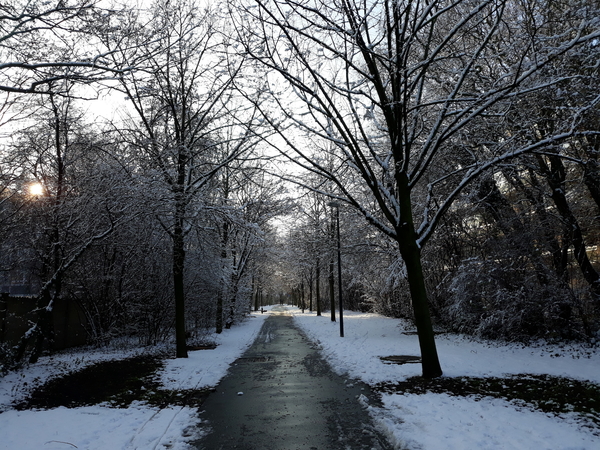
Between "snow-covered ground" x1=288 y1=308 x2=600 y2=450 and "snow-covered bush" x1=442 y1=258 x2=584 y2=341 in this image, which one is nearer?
"snow-covered ground" x1=288 y1=308 x2=600 y2=450

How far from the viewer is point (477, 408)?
5.84 metres

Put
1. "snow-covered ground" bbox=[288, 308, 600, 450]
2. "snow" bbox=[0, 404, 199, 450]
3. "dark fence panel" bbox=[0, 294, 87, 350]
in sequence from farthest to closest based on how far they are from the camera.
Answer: "dark fence panel" bbox=[0, 294, 87, 350], "snow" bbox=[0, 404, 199, 450], "snow-covered ground" bbox=[288, 308, 600, 450]

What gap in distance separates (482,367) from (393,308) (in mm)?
16007

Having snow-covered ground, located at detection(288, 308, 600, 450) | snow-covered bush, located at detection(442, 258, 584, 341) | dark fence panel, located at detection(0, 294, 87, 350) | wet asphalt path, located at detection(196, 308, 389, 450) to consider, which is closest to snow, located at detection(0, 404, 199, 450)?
wet asphalt path, located at detection(196, 308, 389, 450)

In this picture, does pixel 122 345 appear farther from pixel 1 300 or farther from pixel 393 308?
pixel 393 308

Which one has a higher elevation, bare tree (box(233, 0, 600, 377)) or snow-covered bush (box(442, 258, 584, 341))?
bare tree (box(233, 0, 600, 377))

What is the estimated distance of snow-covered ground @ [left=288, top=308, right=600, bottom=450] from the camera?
4.55 metres

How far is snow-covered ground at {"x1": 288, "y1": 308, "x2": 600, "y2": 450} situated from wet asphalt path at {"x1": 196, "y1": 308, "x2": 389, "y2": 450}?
1.44 ft

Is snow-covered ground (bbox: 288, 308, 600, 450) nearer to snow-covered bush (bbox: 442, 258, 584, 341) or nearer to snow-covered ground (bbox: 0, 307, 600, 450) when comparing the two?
snow-covered ground (bbox: 0, 307, 600, 450)

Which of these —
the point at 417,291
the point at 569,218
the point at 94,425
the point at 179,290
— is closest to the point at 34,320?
the point at 179,290

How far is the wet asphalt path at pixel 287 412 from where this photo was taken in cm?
482

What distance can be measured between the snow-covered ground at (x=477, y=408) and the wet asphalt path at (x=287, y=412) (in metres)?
0.44

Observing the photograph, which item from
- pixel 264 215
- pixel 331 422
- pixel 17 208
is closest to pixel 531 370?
pixel 331 422

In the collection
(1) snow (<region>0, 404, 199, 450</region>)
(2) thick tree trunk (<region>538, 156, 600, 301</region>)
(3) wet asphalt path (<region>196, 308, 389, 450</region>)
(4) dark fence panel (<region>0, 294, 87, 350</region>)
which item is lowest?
(3) wet asphalt path (<region>196, 308, 389, 450</region>)
